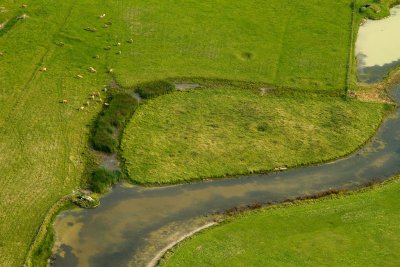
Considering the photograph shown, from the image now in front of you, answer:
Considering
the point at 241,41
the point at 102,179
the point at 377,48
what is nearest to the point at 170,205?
the point at 102,179

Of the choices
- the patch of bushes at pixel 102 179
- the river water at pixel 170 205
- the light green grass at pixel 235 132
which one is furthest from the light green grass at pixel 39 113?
the light green grass at pixel 235 132

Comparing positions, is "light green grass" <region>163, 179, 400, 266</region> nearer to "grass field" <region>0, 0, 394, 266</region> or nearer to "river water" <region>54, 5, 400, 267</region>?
"river water" <region>54, 5, 400, 267</region>

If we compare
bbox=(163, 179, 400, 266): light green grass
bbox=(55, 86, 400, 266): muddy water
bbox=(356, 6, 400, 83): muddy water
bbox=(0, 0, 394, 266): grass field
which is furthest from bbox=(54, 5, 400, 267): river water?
bbox=(356, 6, 400, 83): muddy water

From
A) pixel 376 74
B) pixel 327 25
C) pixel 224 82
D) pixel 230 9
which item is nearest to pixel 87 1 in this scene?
pixel 230 9

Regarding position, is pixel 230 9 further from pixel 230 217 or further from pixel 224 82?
pixel 230 217

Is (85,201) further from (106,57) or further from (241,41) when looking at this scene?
(241,41)
